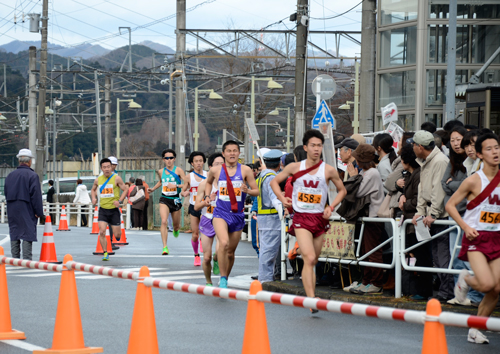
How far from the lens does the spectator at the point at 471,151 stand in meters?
8.59

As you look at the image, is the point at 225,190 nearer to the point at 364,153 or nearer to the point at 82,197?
the point at 364,153

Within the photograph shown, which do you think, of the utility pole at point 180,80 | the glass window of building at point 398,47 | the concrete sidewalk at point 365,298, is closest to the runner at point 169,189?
the concrete sidewalk at point 365,298

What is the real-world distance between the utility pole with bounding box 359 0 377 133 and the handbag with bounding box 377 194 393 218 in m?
10.3

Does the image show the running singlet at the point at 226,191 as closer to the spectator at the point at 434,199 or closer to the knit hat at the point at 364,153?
the knit hat at the point at 364,153

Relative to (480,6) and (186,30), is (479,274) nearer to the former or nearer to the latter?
(480,6)

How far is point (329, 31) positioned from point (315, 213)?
854 inches

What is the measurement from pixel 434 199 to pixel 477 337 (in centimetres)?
236

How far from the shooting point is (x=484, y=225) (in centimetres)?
725

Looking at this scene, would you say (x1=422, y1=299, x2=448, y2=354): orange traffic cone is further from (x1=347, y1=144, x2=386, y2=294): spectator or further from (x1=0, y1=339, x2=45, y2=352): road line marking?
(x1=347, y1=144, x2=386, y2=294): spectator

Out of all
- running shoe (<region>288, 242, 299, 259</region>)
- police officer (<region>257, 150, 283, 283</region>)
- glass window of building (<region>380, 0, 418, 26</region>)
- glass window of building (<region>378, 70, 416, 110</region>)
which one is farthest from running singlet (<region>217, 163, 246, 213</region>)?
glass window of building (<region>380, 0, 418, 26</region>)

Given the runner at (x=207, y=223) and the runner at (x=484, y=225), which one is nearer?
the runner at (x=484, y=225)

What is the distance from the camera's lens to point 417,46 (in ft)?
78.8

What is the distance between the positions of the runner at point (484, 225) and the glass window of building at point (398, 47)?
1757cm

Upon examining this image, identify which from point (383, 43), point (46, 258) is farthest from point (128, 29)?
point (46, 258)
